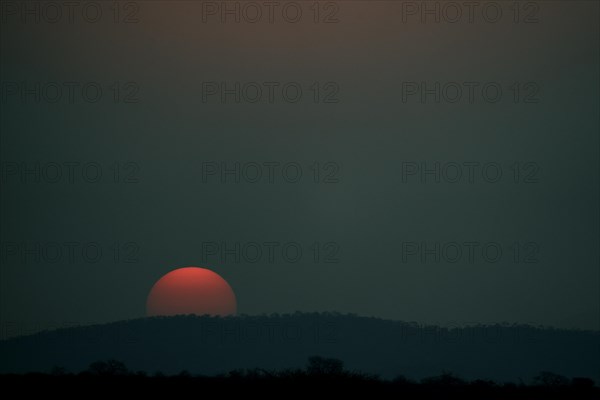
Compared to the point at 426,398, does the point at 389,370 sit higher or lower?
higher

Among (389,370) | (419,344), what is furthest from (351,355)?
(419,344)

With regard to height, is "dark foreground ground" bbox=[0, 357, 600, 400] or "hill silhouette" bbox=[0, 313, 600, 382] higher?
"hill silhouette" bbox=[0, 313, 600, 382]

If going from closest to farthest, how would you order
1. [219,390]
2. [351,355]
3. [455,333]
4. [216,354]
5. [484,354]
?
[219,390] < [351,355] < [216,354] < [455,333] < [484,354]

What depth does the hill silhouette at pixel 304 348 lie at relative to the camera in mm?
34844

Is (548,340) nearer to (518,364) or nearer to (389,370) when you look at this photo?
(518,364)

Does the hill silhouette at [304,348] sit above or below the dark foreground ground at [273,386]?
above

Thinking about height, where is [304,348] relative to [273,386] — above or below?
above

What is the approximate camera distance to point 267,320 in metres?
36.0

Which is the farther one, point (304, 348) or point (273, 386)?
point (304, 348)

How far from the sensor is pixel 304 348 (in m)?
40.7

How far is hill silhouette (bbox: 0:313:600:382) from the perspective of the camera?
114ft

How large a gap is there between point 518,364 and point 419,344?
24.3 ft

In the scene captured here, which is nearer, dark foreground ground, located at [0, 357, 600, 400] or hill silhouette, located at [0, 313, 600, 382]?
dark foreground ground, located at [0, 357, 600, 400]

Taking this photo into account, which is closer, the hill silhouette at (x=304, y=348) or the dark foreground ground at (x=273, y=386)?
the dark foreground ground at (x=273, y=386)
